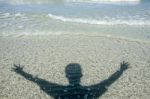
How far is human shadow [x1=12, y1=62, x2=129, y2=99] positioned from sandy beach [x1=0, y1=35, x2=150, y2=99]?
169mm

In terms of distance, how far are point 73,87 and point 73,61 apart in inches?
89.7

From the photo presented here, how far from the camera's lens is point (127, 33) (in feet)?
49.7

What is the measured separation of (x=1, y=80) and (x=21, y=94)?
1.27 meters

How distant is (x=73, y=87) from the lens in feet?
25.6

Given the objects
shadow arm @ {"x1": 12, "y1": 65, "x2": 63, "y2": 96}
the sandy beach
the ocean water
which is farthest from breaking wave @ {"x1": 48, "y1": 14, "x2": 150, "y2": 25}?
shadow arm @ {"x1": 12, "y1": 65, "x2": 63, "y2": 96}

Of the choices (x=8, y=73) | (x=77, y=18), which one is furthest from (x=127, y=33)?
(x=8, y=73)

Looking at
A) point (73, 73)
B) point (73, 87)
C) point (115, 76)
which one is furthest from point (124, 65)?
point (73, 87)

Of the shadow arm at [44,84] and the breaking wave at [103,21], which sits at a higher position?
the shadow arm at [44,84]

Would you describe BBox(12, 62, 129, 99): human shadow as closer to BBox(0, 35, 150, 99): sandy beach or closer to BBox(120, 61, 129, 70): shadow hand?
BBox(0, 35, 150, 99): sandy beach

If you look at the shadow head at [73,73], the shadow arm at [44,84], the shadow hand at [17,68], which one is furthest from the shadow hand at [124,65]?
the shadow hand at [17,68]

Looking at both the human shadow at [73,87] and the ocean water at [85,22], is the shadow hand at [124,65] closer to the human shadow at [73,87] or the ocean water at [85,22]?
the human shadow at [73,87]

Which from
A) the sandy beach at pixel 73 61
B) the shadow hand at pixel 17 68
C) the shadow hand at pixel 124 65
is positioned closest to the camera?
the sandy beach at pixel 73 61

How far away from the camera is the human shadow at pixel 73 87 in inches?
290

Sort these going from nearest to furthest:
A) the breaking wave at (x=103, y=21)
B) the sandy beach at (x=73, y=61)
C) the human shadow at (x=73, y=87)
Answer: the human shadow at (x=73, y=87)
the sandy beach at (x=73, y=61)
the breaking wave at (x=103, y=21)
